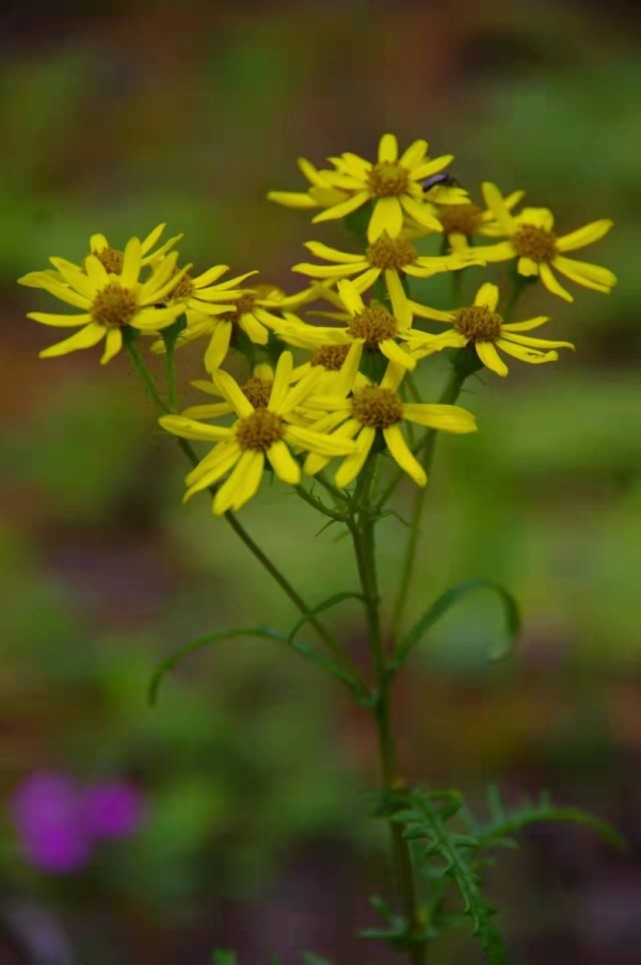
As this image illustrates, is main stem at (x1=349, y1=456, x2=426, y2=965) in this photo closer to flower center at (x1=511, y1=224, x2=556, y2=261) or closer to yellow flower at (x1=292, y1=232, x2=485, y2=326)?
yellow flower at (x1=292, y1=232, x2=485, y2=326)

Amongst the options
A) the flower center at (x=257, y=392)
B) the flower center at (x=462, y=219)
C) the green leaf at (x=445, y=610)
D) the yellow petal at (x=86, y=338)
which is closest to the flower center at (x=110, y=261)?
the yellow petal at (x=86, y=338)

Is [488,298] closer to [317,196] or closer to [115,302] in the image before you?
[317,196]

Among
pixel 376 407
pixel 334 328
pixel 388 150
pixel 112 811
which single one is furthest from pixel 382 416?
pixel 112 811

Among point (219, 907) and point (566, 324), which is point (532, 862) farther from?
point (566, 324)

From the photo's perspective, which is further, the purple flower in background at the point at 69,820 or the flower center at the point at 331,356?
the purple flower in background at the point at 69,820

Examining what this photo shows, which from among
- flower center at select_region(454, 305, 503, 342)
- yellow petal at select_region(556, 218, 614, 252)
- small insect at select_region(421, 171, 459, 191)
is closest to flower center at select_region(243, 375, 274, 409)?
flower center at select_region(454, 305, 503, 342)

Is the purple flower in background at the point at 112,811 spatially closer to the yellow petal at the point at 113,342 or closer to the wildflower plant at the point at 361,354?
the wildflower plant at the point at 361,354

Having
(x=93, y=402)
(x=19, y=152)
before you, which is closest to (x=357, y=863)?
(x=93, y=402)

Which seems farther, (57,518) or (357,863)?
(57,518)
